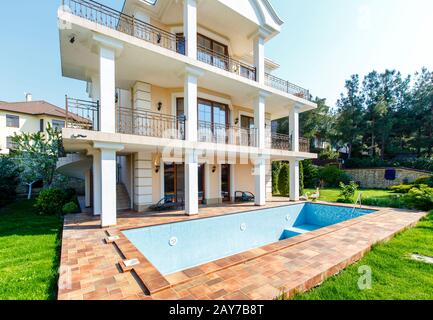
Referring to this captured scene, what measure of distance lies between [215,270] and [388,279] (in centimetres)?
321

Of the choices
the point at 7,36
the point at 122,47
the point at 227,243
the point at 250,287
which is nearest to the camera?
the point at 250,287

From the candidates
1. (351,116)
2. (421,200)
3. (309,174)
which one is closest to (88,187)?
(421,200)

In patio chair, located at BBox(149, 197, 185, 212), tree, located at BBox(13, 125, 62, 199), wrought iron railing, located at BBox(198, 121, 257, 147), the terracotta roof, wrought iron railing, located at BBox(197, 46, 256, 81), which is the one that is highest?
the terracotta roof

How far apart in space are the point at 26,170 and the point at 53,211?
725cm

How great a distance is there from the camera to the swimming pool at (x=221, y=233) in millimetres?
6328

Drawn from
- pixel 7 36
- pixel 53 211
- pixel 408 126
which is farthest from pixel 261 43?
pixel 408 126

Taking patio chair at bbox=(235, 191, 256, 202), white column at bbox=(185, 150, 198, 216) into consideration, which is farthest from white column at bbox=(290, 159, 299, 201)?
white column at bbox=(185, 150, 198, 216)

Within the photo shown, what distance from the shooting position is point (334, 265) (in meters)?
4.16

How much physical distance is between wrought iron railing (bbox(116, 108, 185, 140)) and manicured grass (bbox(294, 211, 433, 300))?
7616 millimetres

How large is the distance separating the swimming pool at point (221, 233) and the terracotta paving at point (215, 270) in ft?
3.76

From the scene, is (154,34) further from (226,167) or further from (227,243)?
(227,243)

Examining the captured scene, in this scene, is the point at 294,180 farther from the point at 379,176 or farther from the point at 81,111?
the point at 379,176

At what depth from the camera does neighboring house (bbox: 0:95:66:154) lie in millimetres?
25812

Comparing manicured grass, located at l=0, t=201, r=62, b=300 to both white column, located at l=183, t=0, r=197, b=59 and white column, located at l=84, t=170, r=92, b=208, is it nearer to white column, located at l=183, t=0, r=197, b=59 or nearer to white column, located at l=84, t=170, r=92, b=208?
white column, located at l=84, t=170, r=92, b=208
